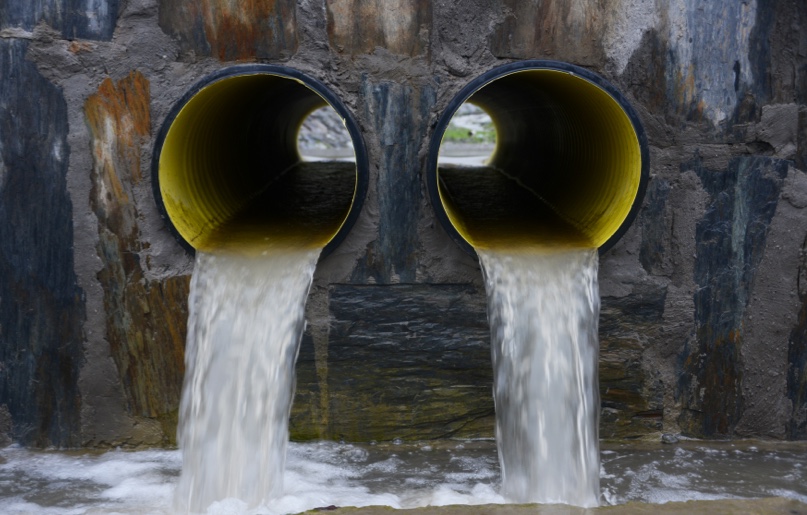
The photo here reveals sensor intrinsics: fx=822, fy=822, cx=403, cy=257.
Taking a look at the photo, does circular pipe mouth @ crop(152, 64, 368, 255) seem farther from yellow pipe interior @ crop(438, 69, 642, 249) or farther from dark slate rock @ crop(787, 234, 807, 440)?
dark slate rock @ crop(787, 234, 807, 440)

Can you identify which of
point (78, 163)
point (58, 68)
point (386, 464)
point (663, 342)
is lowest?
point (386, 464)

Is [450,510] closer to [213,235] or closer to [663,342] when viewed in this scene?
[663,342]

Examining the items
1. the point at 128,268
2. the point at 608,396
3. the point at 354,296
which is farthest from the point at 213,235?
the point at 608,396

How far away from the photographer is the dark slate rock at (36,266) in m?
3.87

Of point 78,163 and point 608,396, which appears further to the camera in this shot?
point 608,396

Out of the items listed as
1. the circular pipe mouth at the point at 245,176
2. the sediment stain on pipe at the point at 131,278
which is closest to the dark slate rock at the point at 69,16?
the sediment stain on pipe at the point at 131,278

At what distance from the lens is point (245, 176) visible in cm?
598

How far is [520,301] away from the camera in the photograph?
3.74 metres

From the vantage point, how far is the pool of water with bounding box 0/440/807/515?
3.54m

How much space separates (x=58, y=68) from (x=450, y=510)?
2.80 m

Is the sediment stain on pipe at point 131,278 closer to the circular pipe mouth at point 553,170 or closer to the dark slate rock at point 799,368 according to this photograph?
the circular pipe mouth at point 553,170

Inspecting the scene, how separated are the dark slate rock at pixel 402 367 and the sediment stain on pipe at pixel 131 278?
0.65m

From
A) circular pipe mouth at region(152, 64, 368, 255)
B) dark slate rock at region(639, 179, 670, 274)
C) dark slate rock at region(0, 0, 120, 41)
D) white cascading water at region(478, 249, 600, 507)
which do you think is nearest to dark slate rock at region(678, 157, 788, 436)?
dark slate rock at region(639, 179, 670, 274)

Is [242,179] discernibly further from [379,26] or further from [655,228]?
[655,228]
